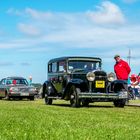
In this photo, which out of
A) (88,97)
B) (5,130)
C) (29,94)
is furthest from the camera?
(29,94)

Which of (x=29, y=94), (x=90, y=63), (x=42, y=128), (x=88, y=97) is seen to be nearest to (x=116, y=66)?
(x=90, y=63)

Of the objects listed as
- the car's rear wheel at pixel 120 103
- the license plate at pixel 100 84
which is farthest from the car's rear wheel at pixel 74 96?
the car's rear wheel at pixel 120 103

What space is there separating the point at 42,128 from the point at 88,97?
10.4m

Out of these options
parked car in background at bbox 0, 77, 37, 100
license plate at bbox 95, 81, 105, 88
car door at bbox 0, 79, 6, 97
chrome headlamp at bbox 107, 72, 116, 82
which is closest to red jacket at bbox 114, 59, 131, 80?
chrome headlamp at bbox 107, 72, 116, 82

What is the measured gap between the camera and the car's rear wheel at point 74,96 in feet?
65.2

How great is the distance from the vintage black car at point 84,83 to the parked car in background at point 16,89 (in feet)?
27.7

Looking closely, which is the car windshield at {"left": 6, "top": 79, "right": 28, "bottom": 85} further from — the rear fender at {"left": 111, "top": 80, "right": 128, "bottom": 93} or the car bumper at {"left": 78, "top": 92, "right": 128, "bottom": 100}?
the car bumper at {"left": 78, "top": 92, "right": 128, "bottom": 100}

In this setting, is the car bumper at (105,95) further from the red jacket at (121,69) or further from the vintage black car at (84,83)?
the red jacket at (121,69)

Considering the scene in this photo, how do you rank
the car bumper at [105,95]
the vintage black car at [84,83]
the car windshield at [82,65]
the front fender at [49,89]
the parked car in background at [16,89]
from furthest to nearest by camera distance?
the parked car in background at [16,89], the front fender at [49,89], the car windshield at [82,65], the vintage black car at [84,83], the car bumper at [105,95]

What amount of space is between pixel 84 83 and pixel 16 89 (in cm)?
1158

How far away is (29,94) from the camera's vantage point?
3136cm

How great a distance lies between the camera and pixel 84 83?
2061cm

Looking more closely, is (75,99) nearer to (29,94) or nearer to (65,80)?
(65,80)

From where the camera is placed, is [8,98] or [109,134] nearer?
[109,134]
